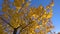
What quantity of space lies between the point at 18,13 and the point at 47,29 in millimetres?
2367

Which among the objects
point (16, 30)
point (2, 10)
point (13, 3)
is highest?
point (13, 3)

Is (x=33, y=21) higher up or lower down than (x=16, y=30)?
higher up

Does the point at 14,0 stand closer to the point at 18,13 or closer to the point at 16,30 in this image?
the point at 18,13

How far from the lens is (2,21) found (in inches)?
371

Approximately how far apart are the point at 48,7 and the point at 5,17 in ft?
9.21

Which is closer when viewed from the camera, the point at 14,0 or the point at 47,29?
the point at 14,0

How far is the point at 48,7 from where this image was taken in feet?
31.1

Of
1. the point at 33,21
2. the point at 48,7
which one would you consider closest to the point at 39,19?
the point at 33,21

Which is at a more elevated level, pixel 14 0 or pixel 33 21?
pixel 14 0

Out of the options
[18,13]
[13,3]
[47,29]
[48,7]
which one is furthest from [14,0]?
[47,29]

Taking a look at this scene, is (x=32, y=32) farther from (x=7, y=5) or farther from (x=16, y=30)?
(x=7, y=5)

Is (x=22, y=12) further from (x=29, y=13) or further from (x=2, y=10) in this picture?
(x=2, y=10)

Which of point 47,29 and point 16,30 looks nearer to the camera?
point 16,30

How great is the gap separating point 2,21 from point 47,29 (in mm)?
3032
